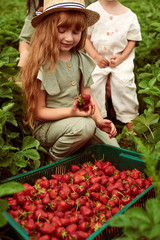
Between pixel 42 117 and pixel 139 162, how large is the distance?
85cm

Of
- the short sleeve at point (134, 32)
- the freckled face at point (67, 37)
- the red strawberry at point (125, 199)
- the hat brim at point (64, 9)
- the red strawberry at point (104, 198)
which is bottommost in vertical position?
the red strawberry at point (104, 198)

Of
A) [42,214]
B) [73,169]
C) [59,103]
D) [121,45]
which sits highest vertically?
[121,45]

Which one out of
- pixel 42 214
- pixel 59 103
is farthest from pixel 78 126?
pixel 42 214

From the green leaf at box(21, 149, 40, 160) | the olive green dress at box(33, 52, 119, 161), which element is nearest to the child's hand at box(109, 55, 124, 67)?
the olive green dress at box(33, 52, 119, 161)

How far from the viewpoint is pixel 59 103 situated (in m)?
2.37

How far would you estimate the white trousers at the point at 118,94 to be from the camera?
2.99 m

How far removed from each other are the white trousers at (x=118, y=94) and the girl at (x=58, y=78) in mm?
575

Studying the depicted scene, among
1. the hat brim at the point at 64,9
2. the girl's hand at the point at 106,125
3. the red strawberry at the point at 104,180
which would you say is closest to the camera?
the red strawberry at the point at 104,180

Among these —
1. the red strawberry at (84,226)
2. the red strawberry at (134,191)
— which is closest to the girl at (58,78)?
the red strawberry at (134,191)

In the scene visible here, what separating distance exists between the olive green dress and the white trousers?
51 centimetres

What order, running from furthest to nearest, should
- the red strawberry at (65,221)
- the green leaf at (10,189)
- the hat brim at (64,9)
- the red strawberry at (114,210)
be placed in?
the hat brim at (64,9)
the red strawberry at (114,210)
the red strawberry at (65,221)
the green leaf at (10,189)

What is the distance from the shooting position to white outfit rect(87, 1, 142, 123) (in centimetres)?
300

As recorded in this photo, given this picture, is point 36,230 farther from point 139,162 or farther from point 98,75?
point 98,75

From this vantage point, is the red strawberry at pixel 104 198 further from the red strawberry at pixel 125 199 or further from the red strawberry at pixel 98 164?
the red strawberry at pixel 98 164
